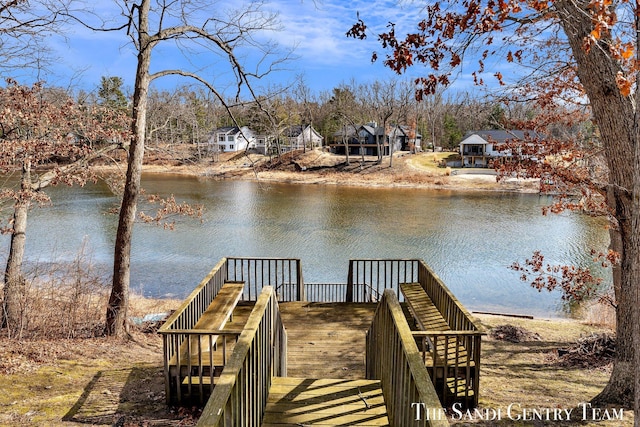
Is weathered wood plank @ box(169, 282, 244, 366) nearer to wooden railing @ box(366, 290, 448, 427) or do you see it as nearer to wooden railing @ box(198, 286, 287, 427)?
wooden railing @ box(198, 286, 287, 427)

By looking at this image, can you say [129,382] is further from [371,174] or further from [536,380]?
[371,174]

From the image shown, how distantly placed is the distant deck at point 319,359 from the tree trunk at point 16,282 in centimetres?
313

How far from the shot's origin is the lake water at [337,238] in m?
14.5

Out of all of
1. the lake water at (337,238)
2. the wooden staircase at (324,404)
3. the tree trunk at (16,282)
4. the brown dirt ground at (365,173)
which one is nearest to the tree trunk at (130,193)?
the tree trunk at (16,282)

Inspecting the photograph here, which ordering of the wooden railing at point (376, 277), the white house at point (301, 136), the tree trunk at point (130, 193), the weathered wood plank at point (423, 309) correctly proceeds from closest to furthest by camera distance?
the weathered wood plank at point (423, 309) < the tree trunk at point (130, 193) < the wooden railing at point (376, 277) < the white house at point (301, 136)

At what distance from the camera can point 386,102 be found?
53.5 metres

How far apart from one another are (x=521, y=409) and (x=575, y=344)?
3.37 m

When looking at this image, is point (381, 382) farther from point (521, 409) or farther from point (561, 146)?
point (561, 146)

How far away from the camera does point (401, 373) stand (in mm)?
3002

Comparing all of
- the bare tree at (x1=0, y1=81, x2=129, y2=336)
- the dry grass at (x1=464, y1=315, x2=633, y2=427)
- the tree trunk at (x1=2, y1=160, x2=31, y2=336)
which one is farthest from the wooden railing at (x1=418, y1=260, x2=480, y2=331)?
the tree trunk at (x1=2, y1=160, x2=31, y2=336)

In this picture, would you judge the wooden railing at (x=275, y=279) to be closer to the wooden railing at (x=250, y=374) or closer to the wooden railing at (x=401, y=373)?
the wooden railing at (x=250, y=374)

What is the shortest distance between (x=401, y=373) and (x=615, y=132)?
12.1 ft

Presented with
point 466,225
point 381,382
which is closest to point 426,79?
point 381,382

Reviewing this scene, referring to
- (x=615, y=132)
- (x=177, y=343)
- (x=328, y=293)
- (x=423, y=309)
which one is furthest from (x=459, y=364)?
(x=328, y=293)
